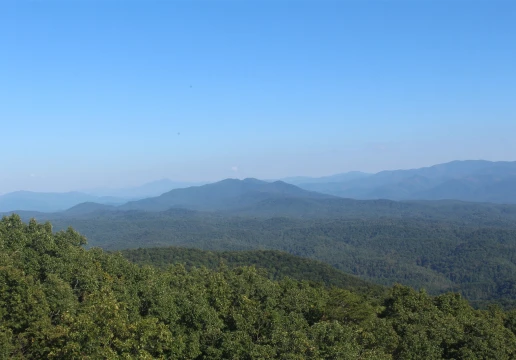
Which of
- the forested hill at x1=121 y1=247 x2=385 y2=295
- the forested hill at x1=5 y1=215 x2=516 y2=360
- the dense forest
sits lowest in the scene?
the dense forest

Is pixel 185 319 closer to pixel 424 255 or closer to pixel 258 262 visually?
pixel 258 262

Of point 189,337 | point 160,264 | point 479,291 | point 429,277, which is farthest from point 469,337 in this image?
point 429,277

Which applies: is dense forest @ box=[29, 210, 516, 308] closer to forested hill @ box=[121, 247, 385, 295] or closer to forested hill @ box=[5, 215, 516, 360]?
forested hill @ box=[121, 247, 385, 295]

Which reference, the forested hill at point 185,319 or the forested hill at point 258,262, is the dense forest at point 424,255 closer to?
the forested hill at point 258,262

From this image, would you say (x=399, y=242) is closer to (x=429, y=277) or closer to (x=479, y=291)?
(x=429, y=277)

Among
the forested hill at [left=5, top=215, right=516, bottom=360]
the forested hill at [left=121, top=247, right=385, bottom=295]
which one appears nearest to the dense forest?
the forested hill at [left=121, top=247, right=385, bottom=295]

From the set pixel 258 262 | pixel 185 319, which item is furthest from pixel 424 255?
pixel 185 319
